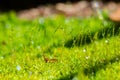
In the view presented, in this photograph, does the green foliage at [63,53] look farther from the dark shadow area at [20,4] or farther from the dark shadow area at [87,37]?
the dark shadow area at [20,4]

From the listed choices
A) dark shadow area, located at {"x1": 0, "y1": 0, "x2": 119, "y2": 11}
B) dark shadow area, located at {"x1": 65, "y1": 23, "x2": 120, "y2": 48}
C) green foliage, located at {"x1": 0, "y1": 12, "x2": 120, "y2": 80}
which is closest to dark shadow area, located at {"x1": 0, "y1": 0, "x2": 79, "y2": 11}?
dark shadow area, located at {"x1": 0, "y1": 0, "x2": 119, "y2": 11}

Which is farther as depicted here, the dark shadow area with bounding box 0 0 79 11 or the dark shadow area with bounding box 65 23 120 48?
the dark shadow area with bounding box 0 0 79 11

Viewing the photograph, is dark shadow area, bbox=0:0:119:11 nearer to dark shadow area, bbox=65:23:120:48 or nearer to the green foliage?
the green foliage

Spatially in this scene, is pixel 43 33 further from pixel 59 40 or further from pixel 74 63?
pixel 74 63

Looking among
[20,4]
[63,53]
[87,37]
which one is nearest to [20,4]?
[20,4]

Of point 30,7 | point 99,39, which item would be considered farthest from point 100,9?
point 99,39

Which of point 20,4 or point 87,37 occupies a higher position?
point 87,37

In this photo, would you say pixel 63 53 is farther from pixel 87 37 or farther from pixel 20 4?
pixel 20 4

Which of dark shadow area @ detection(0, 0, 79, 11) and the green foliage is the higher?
the green foliage
